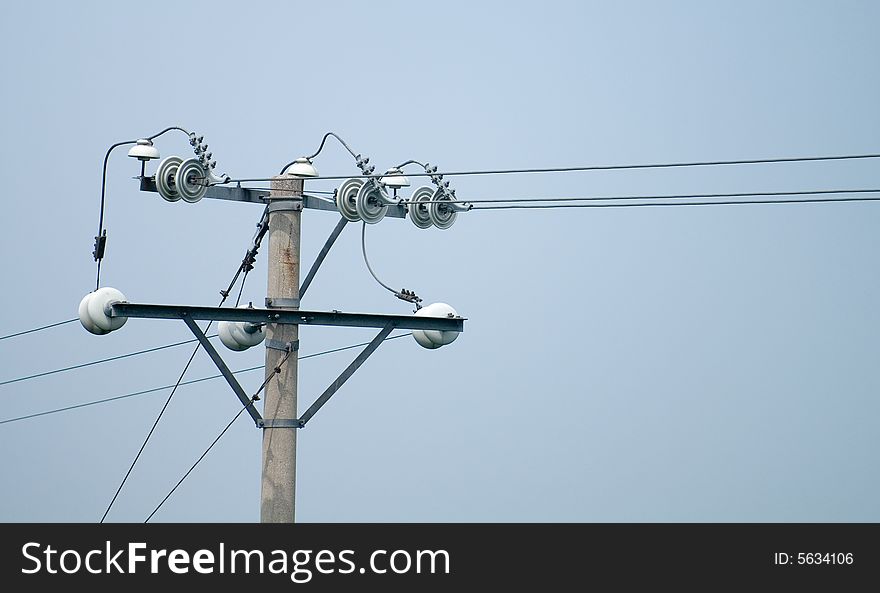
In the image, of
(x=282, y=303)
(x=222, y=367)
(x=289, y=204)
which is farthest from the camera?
(x=289, y=204)

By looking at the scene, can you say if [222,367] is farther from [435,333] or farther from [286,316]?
[435,333]

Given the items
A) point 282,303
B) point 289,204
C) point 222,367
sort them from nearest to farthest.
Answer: point 222,367 < point 282,303 < point 289,204

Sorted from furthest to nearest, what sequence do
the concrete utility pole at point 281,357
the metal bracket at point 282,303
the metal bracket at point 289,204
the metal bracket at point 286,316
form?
the metal bracket at point 289,204 → the metal bracket at point 282,303 → the concrete utility pole at point 281,357 → the metal bracket at point 286,316

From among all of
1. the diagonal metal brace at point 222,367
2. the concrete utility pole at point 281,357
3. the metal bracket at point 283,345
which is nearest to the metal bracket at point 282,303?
the concrete utility pole at point 281,357

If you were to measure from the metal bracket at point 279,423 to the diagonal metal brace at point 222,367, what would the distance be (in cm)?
6

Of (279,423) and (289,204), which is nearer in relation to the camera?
(279,423)

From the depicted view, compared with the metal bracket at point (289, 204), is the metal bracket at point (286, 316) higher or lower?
lower

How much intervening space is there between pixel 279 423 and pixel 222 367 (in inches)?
44.2

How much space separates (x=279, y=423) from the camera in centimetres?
2381

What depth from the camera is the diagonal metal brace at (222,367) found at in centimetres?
2303

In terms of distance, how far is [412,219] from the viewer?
24.5m

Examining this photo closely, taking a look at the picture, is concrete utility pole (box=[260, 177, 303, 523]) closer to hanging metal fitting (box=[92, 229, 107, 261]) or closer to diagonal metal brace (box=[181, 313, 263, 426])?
diagonal metal brace (box=[181, 313, 263, 426])

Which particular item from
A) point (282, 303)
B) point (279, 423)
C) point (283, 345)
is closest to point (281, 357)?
point (283, 345)

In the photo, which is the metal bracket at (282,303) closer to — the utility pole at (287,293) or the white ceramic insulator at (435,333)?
the utility pole at (287,293)
